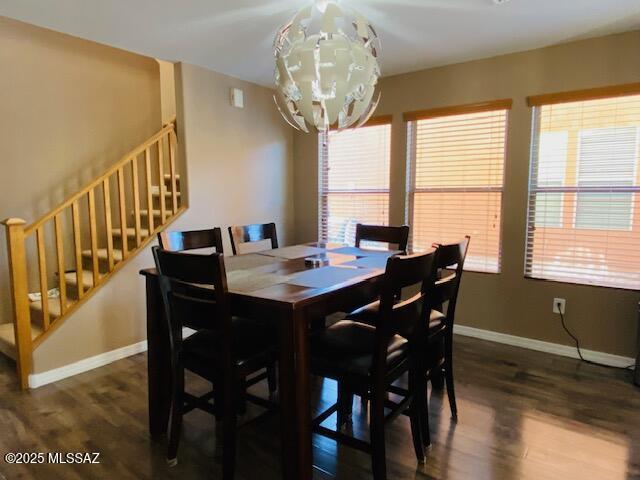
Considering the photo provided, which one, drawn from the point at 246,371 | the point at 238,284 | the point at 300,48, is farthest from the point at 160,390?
the point at 300,48

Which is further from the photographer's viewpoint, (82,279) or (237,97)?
(237,97)

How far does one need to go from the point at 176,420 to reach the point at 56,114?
10.1 ft

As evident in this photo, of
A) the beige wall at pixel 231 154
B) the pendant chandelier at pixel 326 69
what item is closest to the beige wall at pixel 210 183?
the beige wall at pixel 231 154

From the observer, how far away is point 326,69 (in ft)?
6.23

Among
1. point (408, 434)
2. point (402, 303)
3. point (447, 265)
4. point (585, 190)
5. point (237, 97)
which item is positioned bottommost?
point (408, 434)

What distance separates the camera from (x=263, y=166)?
423 centimetres

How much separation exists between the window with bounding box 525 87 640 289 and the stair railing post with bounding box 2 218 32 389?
140 inches

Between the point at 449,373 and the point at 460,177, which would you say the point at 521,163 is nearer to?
the point at 460,177

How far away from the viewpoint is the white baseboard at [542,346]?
2947mm

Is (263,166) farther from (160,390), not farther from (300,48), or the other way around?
(160,390)

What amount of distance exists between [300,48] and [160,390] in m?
1.78

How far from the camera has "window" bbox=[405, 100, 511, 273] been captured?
3.38 metres

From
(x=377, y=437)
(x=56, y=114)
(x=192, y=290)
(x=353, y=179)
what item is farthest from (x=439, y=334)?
(x=56, y=114)

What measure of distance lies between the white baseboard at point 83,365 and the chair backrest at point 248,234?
1.21m
